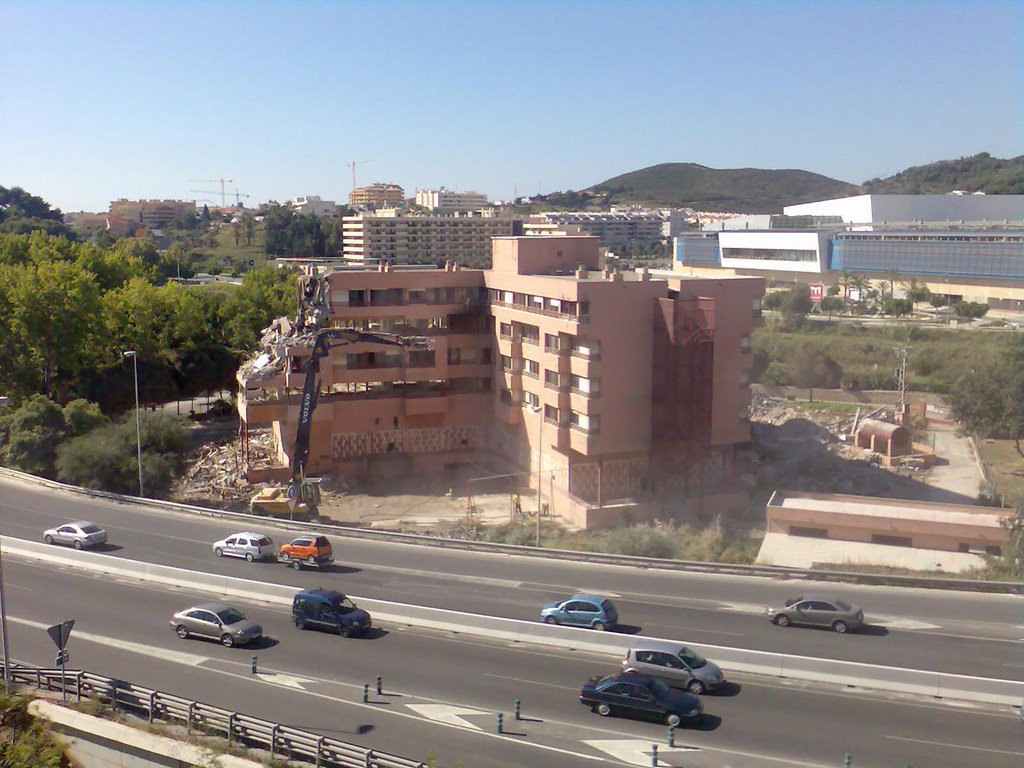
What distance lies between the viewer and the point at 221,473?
120ft

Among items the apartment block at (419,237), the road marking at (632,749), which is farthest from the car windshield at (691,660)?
the apartment block at (419,237)

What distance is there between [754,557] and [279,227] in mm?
108175

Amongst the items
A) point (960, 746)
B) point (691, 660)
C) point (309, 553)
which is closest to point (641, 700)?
point (691, 660)

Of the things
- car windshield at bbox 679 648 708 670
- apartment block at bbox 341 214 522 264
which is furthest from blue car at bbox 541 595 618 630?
apartment block at bbox 341 214 522 264

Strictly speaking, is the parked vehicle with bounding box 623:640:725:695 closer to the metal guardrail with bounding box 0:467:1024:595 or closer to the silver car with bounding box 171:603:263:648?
the metal guardrail with bounding box 0:467:1024:595

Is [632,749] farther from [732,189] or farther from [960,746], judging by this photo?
[732,189]

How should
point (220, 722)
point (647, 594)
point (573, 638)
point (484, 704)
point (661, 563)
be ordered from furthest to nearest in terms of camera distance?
1. point (661, 563)
2. point (647, 594)
3. point (573, 638)
4. point (484, 704)
5. point (220, 722)

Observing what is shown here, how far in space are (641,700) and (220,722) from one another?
5807mm

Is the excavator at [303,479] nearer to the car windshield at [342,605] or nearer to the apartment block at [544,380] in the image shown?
the apartment block at [544,380]

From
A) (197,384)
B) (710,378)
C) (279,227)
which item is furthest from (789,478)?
(279,227)

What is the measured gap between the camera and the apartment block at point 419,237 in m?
116

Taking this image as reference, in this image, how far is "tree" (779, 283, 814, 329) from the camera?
6725 cm

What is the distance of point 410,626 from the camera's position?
57.9ft

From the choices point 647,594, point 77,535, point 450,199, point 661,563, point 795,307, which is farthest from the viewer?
point 450,199
